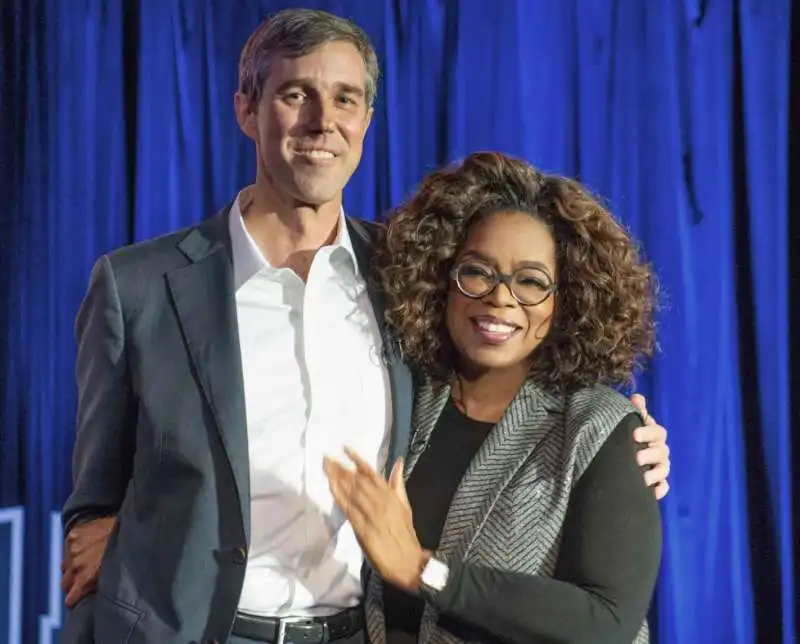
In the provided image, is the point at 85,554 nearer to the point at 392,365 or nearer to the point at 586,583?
the point at 392,365

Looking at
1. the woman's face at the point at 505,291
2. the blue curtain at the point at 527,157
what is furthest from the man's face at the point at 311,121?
the blue curtain at the point at 527,157

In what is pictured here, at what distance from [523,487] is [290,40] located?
793 millimetres

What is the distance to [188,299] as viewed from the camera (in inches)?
52.9

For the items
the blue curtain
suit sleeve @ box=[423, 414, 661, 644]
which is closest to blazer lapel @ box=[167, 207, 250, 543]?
suit sleeve @ box=[423, 414, 661, 644]

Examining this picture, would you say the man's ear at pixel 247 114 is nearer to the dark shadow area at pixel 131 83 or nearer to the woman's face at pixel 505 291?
the woman's face at pixel 505 291

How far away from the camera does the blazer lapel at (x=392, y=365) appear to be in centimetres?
144

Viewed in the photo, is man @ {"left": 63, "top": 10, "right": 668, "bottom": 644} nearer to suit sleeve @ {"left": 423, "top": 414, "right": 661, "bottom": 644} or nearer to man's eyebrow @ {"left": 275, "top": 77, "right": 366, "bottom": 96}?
man's eyebrow @ {"left": 275, "top": 77, "right": 366, "bottom": 96}

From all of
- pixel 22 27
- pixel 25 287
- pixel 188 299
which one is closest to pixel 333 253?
pixel 188 299

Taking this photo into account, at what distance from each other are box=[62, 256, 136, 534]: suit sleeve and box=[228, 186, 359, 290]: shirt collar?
0.20 m

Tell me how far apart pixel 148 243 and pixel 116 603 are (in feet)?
1.80

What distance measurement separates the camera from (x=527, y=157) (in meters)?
2.11

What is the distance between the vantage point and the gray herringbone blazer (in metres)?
1.29

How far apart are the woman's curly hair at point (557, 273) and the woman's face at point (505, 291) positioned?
1.4 inches

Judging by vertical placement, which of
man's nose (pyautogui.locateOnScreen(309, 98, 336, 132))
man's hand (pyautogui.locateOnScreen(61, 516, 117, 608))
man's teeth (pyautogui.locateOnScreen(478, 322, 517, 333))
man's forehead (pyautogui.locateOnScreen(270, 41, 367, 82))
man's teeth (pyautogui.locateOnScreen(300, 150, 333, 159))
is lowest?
man's hand (pyautogui.locateOnScreen(61, 516, 117, 608))
